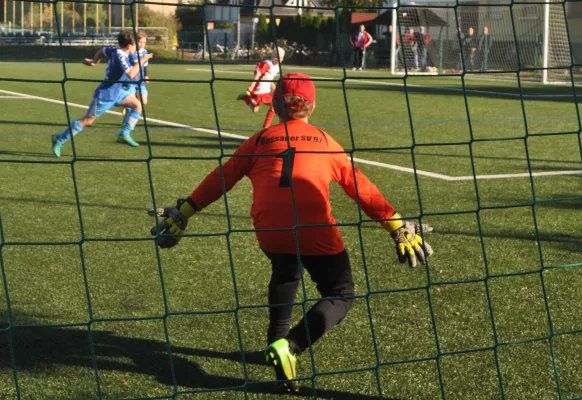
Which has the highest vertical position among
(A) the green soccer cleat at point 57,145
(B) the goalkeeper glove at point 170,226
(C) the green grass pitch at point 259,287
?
(B) the goalkeeper glove at point 170,226

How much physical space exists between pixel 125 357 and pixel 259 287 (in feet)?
4.39

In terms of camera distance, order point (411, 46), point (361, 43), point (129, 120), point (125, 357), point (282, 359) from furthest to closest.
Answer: point (361, 43) → point (411, 46) → point (129, 120) → point (125, 357) → point (282, 359)

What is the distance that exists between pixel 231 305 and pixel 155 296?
0.46 meters

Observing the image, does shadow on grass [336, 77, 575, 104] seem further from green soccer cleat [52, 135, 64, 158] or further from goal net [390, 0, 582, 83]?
green soccer cleat [52, 135, 64, 158]

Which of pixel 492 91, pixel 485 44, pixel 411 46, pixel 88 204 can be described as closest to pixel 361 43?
pixel 411 46

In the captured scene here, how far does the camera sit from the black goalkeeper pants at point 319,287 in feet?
12.7

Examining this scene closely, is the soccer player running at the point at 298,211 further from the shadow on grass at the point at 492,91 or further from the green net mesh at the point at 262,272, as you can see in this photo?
the shadow on grass at the point at 492,91

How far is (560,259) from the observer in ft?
19.7

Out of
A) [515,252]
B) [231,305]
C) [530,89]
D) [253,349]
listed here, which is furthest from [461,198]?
[530,89]

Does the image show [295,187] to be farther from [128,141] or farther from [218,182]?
[128,141]

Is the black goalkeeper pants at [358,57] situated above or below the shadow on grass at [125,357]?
above

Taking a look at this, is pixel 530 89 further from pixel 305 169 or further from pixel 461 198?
pixel 305 169

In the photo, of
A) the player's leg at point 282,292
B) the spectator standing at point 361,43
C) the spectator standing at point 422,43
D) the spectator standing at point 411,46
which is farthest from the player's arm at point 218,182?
the spectator standing at point 361,43

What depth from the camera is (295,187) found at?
3.87 meters
